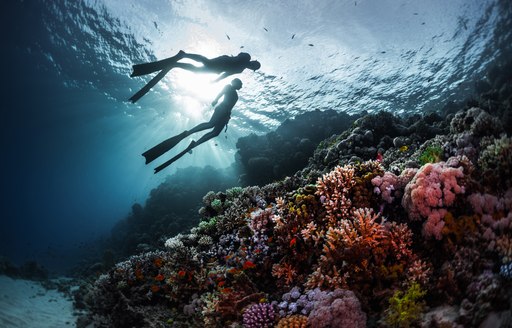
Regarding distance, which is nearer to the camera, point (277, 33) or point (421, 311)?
point (421, 311)

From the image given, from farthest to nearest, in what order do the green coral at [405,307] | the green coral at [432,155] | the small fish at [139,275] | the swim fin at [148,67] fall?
the small fish at [139,275]
the green coral at [432,155]
the swim fin at [148,67]
the green coral at [405,307]

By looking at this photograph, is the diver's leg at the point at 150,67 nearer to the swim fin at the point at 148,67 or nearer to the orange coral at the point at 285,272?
the swim fin at the point at 148,67

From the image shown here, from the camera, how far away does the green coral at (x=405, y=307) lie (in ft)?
11.4

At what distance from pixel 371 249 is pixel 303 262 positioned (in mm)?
1524

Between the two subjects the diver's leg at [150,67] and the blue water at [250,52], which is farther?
the blue water at [250,52]

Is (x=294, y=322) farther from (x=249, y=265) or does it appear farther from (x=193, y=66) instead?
(x=193, y=66)

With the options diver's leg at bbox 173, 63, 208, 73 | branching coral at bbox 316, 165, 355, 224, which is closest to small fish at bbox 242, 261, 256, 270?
branching coral at bbox 316, 165, 355, 224

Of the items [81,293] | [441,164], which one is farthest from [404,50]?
[81,293]

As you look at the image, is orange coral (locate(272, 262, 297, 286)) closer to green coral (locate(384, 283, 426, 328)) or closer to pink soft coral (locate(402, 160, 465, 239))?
green coral (locate(384, 283, 426, 328))

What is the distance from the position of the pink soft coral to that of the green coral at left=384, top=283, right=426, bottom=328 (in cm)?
119

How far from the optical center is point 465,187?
15.4 ft

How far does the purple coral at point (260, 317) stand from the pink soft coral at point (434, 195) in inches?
116

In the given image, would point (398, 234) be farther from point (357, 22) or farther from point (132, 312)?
point (357, 22)

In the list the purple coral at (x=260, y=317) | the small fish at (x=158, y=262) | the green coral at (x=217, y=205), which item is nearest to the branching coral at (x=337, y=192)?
the purple coral at (x=260, y=317)
